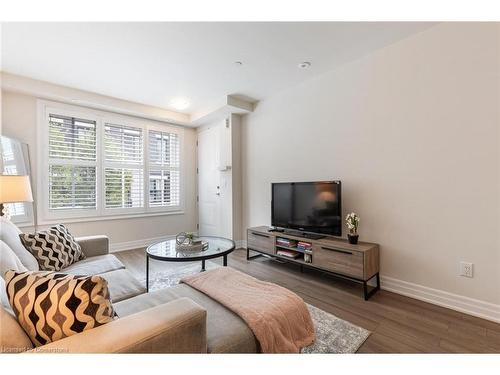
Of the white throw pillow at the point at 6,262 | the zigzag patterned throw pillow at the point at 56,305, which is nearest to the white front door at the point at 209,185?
the white throw pillow at the point at 6,262

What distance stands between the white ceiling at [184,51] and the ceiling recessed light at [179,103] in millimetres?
441

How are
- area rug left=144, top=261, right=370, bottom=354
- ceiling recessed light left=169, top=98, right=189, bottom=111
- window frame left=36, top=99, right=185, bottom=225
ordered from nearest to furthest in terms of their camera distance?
1. area rug left=144, top=261, right=370, bottom=354
2. window frame left=36, top=99, right=185, bottom=225
3. ceiling recessed light left=169, top=98, right=189, bottom=111

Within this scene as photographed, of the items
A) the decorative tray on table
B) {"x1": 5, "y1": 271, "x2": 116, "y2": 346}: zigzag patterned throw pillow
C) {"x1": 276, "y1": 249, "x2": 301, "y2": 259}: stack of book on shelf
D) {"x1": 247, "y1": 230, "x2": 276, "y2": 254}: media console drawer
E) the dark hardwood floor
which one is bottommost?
the dark hardwood floor

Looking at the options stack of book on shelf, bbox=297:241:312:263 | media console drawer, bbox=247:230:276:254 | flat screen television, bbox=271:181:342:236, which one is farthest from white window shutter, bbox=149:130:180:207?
stack of book on shelf, bbox=297:241:312:263

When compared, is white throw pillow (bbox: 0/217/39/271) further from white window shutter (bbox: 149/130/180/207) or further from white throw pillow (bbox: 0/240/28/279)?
white window shutter (bbox: 149/130/180/207)

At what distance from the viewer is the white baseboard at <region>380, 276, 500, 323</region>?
6.34 feet

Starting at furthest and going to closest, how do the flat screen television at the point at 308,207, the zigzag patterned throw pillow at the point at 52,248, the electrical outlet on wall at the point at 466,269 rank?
the flat screen television at the point at 308,207, the electrical outlet on wall at the point at 466,269, the zigzag patterned throw pillow at the point at 52,248

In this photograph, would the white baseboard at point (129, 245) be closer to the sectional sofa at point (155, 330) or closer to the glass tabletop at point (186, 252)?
the glass tabletop at point (186, 252)

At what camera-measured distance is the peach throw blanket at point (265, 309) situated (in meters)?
1.29

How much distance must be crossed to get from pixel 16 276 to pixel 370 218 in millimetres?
2821

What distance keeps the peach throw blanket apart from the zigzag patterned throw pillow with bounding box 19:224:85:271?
45.2 inches

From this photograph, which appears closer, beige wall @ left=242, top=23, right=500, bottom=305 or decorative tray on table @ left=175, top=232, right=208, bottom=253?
beige wall @ left=242, top=23, right=500, bottom=305
